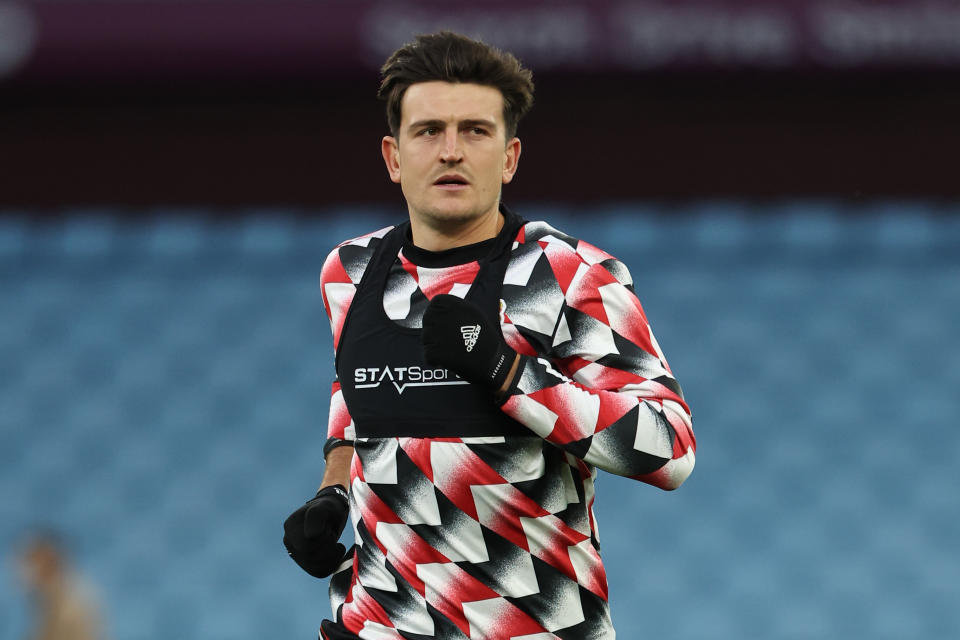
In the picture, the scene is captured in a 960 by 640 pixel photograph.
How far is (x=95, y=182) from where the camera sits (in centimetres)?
669

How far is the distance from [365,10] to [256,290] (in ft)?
6.03

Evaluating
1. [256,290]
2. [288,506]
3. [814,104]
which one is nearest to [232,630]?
[288,506]

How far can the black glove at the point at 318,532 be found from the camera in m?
2.19

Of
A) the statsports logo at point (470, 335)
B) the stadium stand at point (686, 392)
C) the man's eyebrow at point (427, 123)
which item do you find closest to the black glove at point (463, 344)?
the statsports logo at point (470, 335)

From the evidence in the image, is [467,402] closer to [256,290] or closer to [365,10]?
[365,10]

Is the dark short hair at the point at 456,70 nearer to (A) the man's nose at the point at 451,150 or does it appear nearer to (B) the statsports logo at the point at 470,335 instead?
(A) the man's nose at the point at 451,150

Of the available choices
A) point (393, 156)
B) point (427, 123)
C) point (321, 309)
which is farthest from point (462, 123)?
point (321, 309)

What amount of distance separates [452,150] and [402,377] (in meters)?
0.38

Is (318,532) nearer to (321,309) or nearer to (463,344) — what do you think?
(463,344)

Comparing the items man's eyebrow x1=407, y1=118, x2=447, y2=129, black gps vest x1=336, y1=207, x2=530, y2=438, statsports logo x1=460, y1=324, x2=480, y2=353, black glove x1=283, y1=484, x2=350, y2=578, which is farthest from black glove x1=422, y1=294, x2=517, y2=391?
black glove x1=283, y1=484, x2=350, y2=578

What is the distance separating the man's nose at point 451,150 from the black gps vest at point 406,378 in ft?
0.52

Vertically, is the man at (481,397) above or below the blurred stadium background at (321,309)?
below

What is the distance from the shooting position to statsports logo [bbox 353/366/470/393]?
202 centimetres

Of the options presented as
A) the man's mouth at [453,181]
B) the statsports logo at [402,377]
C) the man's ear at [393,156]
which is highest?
the man's ear at [393,156]
